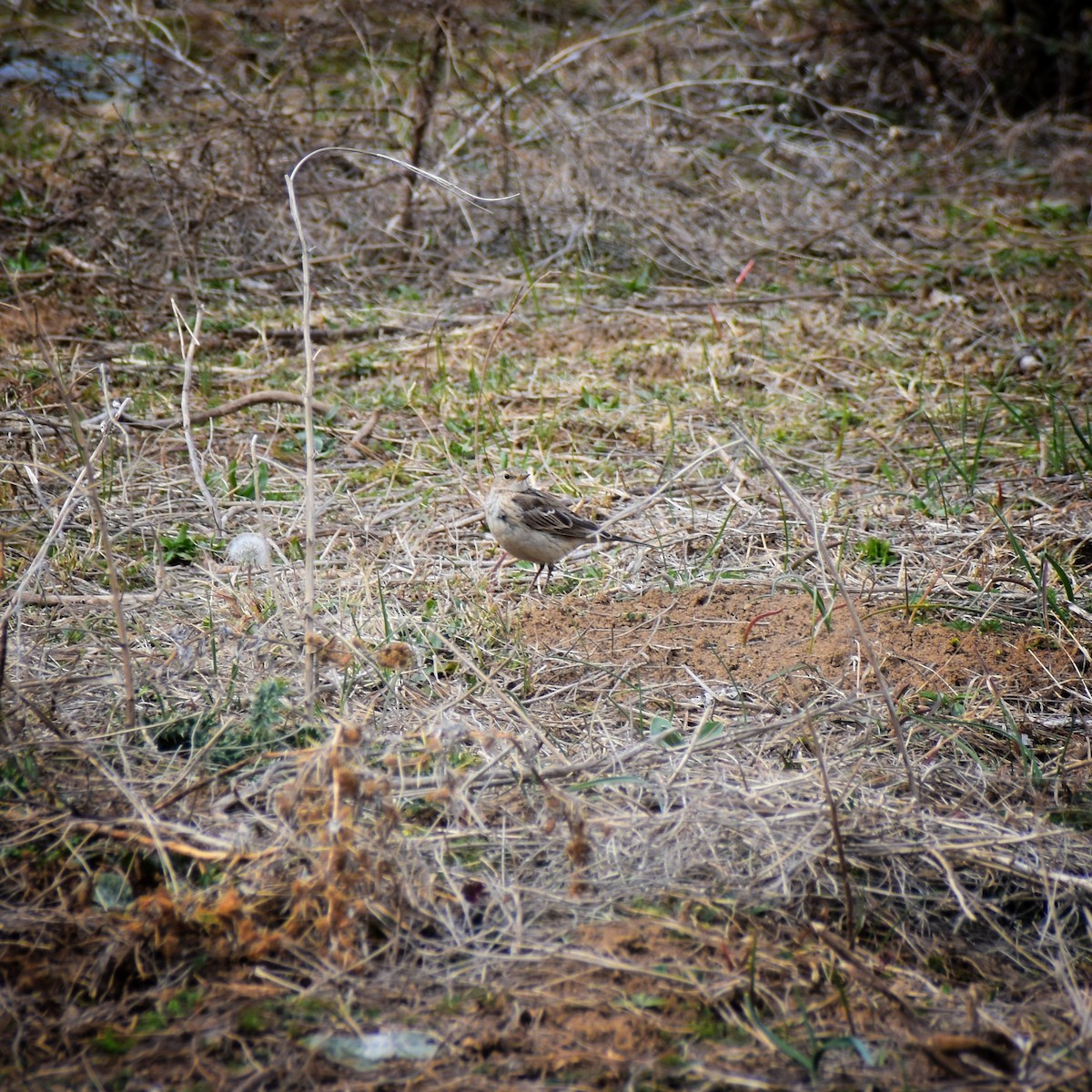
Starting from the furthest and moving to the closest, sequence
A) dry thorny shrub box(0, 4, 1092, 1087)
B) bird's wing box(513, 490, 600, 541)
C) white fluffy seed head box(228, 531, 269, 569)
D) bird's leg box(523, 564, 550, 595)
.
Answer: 1. bird's leg box(523, 564, 550, 595)
2. white fluffy seed head box(228, 531, 269, 569)
3. bird's wing box(513, 490, 600, 541)
4. dry thorny shrub box(0, 4, 1092, 1087)

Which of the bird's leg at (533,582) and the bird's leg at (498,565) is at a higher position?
the bird's leg at (498,565)

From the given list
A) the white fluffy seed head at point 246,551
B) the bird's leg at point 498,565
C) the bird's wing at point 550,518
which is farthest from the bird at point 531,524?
the white fluffy seed head at point 246,551

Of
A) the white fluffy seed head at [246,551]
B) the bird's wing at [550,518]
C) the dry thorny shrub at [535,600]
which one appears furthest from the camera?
the white fluffy seed head at [246,551]

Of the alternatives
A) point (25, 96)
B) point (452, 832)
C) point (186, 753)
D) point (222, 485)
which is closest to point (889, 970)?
point (452, 832)

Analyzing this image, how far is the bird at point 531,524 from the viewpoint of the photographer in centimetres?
426

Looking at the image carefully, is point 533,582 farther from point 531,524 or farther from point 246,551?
point 246,551

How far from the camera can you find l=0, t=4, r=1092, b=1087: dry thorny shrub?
2439 mm

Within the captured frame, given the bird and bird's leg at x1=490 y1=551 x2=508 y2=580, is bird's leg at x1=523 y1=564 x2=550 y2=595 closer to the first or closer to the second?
the bird

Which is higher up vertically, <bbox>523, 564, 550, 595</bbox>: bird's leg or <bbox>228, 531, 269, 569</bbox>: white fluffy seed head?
<bbox>228, 531, 269, 569</bbox>: white fluffy seed head

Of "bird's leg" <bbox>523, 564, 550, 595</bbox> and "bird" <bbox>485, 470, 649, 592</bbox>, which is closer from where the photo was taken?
"bird" <bbox>485, 470, 649, 592</bbox>

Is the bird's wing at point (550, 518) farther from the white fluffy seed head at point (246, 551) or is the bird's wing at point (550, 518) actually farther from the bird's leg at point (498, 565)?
the white fluffy seed head at point (246, 551)

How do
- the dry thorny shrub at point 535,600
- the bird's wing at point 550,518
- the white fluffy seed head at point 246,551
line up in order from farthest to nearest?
1. the white fluffy seed head at point 246,551
2. the bird's wing at point 550,518
3. the dry thorny shrub at point 535,600

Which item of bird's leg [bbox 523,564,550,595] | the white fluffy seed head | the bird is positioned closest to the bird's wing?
the bird

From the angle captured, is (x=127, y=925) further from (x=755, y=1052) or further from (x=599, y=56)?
(x=599, y=56)
